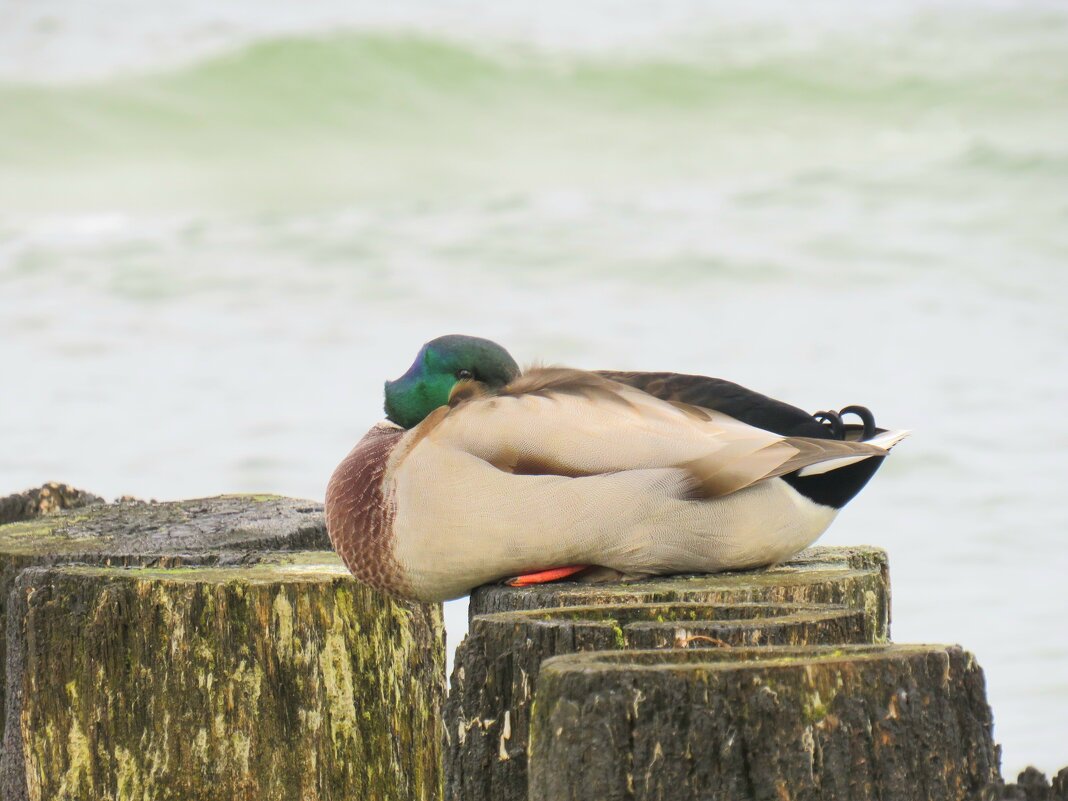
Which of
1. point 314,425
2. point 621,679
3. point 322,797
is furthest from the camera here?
point 314,425

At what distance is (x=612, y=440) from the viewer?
2412 mm

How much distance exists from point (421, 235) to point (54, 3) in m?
5.03

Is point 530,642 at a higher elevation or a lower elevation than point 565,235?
lower

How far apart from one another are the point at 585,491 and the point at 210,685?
2.15 feet

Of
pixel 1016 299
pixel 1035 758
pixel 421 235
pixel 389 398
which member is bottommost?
pixel 1035 758

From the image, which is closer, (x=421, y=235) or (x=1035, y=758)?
(x=1035, y=758)

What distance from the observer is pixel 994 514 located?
7.16 metres

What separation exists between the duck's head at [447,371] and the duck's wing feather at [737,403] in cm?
21

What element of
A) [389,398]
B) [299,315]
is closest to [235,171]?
[299,315]

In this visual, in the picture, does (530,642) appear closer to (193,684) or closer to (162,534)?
(193,684)

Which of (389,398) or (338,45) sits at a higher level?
(338,45)

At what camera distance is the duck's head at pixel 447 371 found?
2.59m

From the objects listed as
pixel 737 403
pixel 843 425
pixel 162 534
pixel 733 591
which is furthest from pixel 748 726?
pixel 162 534

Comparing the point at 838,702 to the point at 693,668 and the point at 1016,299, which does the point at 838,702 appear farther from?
the point at 1016,299
